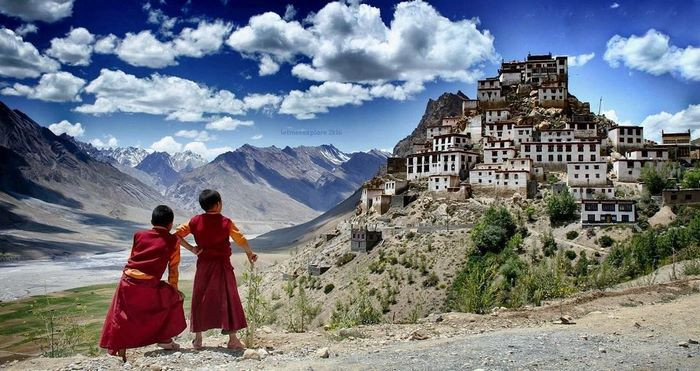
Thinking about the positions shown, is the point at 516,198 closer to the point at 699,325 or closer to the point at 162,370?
the point at 699,325

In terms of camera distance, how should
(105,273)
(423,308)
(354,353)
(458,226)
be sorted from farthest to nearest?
(105,273) → (458,226) → (423,308) → (354,353)

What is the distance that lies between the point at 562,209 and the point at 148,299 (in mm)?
46993

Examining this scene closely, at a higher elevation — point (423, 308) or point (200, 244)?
point (200, 244)

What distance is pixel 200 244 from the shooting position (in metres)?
9.08

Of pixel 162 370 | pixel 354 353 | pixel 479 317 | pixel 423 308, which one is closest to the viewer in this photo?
pixel 162 370

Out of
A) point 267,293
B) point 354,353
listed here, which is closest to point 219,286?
point 354,353

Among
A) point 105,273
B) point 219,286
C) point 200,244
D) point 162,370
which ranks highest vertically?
point 200,244

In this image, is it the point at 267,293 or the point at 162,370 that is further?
the point at 267,293

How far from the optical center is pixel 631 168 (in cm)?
5459

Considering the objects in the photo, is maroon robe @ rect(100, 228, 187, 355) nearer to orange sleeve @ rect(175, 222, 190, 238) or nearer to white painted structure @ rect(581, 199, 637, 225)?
orange sleeve @ rect(175, 222, 190, 238)

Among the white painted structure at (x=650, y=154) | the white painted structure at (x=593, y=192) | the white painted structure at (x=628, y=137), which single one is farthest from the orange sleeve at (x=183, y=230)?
the white painted structure at (x=628, y=137)

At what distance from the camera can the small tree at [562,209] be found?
49812mm

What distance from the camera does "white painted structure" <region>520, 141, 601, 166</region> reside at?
5750cm

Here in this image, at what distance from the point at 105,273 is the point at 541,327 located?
374ft
